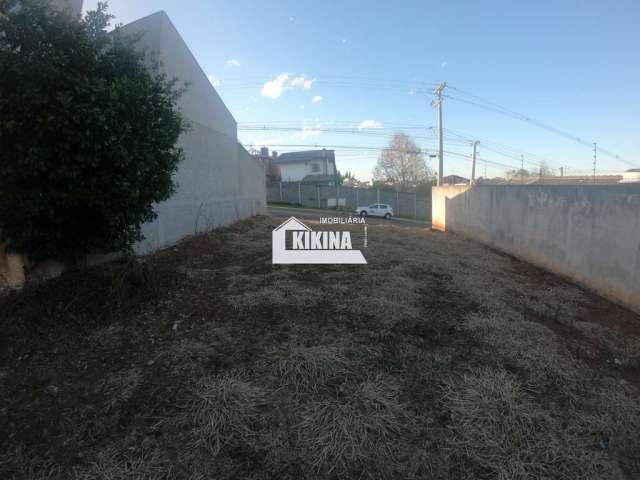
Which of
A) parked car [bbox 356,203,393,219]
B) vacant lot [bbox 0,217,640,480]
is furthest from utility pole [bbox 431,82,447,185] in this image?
vacant lot [bbox 0,217,640,480]

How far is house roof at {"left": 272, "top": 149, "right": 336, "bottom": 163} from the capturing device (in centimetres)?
3812

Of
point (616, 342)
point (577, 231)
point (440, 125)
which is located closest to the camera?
point (616, 342)

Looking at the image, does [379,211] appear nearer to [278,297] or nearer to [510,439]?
[278,297]

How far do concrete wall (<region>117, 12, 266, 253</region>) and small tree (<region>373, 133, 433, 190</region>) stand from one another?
22578mm

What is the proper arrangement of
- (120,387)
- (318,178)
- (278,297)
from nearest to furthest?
(120,387) → (278,297) → (318,178)

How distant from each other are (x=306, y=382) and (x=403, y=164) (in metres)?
30.6

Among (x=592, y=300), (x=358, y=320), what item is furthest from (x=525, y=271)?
(x=358, y=320)

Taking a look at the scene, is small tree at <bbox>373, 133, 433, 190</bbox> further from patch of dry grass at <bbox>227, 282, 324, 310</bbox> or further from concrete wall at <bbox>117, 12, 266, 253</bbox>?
patch of dry grass at <bbox>227, 282, 324, 310</bbox>

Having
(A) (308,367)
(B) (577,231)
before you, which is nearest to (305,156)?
(B) (577,231)

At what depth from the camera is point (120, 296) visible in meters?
3.43

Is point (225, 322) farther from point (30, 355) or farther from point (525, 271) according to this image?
point (525, 271)

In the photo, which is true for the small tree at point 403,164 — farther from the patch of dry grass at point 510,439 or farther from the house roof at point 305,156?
the patch of dry grass at point 510,439

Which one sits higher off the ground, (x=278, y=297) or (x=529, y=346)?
(x=278, y=297)

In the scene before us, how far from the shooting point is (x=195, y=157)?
7.12 meters
